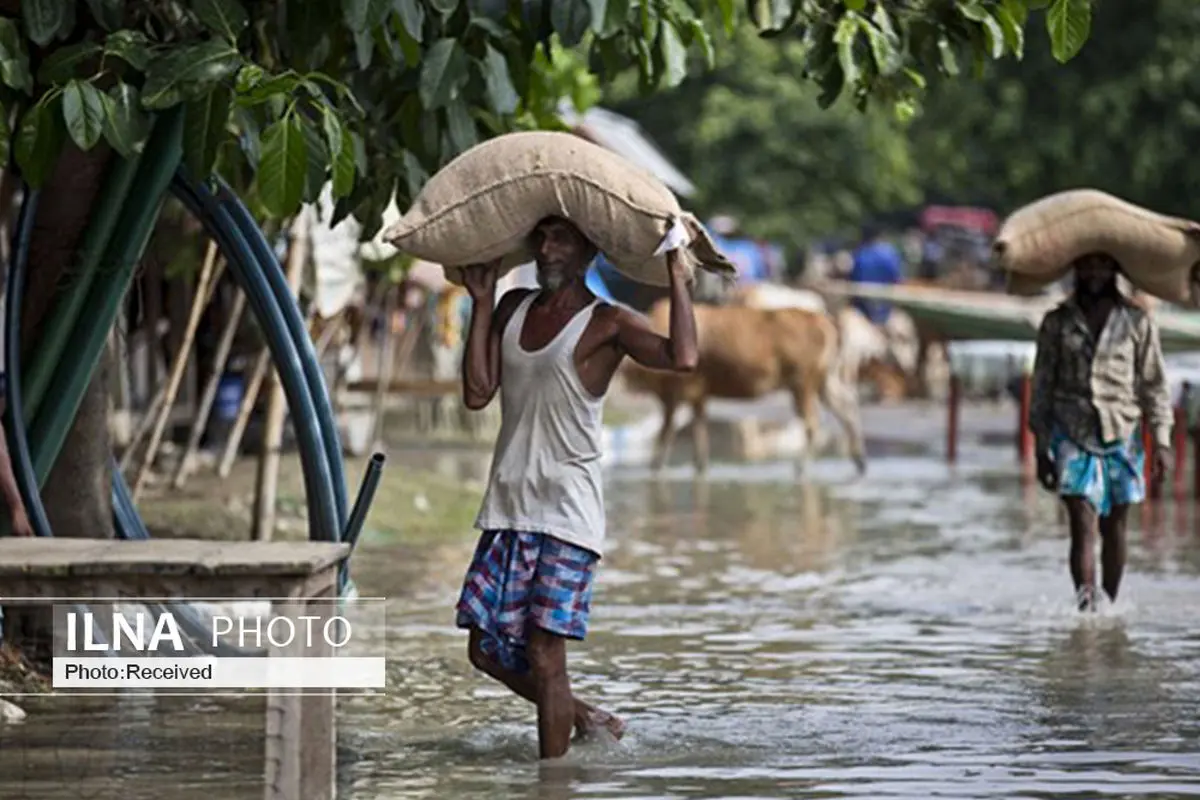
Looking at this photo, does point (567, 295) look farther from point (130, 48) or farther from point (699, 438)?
point (699, 438)

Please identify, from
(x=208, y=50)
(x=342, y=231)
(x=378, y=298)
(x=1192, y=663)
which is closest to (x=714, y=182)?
(x=378, y=298)

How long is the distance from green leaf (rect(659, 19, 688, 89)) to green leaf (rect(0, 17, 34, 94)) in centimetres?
246

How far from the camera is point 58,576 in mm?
7914

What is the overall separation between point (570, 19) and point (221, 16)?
1112 mm

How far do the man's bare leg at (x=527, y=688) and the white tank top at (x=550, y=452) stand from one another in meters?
0.41

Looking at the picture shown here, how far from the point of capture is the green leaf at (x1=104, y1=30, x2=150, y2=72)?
918 cm

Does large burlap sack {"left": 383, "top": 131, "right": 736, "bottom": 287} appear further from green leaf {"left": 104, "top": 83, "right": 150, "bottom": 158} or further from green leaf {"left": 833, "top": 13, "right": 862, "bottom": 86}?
green leaf {"left": 833, "top": 13, "right": 862, "bottom": 86}

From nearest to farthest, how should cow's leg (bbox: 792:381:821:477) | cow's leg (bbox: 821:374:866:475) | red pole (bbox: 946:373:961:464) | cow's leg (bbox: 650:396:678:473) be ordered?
1. cow's leg (bbox: 650:396:678:473)
2. cow's leg (bbox: 821:374:866:475)
3. cow's leg (bbox: 792:381:821:477)
4. red pole (bbox: 946:373:961:464)

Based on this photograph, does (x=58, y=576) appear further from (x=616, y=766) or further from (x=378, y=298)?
(x=378, y=298)

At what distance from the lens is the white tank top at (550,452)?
351 inches

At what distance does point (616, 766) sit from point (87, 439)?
10.1 ft

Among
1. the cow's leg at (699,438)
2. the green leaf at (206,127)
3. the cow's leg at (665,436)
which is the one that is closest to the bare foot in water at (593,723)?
the green leaf at (206,127)

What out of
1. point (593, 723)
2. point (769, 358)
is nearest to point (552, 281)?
point (593, 723)

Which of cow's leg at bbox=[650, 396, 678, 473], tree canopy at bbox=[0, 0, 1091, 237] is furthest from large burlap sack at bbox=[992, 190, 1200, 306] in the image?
cow's leg at bbox=[650, 396, 678, 473]
